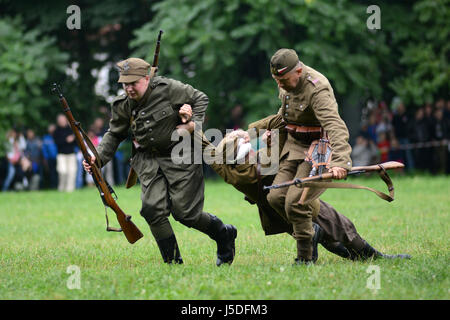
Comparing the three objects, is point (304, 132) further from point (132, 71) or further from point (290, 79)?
point (132, 71)

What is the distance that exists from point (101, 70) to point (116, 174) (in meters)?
3.63

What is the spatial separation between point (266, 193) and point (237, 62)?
1292 centimetres

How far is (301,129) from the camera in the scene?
725cm

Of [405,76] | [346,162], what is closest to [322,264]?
[346,162]

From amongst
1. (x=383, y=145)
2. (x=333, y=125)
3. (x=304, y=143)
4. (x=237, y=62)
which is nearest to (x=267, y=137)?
(x=304, y=143)

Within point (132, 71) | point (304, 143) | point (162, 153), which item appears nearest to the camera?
point (132, 71)

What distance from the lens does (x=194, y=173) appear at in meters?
7.46

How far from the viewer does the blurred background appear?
60.5 feet

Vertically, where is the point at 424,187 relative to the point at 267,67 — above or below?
below

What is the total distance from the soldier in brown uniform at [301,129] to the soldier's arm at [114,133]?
160 centimetres

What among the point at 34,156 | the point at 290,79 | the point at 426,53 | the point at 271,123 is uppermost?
the point at 426,53

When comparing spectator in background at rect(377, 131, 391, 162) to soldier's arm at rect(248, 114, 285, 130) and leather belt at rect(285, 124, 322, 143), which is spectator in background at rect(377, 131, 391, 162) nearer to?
soldier's arm at rect(248, 114, 285, 130)

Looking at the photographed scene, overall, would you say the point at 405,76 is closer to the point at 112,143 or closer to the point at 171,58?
the point at 171,58
